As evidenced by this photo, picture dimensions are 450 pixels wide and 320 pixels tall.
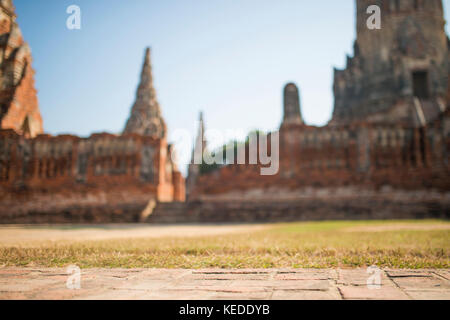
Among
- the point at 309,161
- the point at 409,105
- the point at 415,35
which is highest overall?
the point at 415,35

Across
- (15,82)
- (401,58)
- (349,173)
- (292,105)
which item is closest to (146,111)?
(15,82)

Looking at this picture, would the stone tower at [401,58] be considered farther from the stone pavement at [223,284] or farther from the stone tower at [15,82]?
the stone pavement at [223,284]

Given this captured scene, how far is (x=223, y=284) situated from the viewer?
2.37 metres

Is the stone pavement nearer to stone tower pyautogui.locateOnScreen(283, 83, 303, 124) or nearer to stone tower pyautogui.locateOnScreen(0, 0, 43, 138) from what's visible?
stone tower pyautogui.locateOnScreen(283, 83, 303, 124)

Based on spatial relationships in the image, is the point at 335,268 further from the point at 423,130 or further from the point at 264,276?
the point at 423,130

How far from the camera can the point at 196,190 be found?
14953 millimetres

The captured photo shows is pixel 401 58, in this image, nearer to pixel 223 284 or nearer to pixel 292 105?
pixel 292 105

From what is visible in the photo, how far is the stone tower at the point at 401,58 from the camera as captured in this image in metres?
21.3

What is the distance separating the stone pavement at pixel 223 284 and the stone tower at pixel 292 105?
14740 mm

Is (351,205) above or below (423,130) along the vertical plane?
below

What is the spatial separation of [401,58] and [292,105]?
8856 mm

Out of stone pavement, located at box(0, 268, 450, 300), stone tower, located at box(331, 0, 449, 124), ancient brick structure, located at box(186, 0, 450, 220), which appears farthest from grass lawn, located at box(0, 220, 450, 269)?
stone tower, located at box(331, 0, 449, 124)

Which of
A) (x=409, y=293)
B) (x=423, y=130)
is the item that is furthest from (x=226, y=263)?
(x=423, y=130)

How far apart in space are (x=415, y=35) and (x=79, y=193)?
66.7 feet
